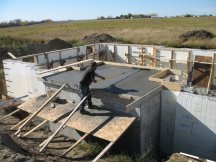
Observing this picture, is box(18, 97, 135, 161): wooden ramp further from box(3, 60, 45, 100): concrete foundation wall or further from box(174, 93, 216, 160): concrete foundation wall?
box(3, 60, 45, 100): concrete foundation wall

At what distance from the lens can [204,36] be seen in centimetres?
2688

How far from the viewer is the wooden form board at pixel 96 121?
7070mm

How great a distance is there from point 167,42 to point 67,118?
809 inches

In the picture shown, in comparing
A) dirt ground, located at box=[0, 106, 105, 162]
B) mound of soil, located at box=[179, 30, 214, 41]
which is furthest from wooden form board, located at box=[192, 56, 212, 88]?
mound of soil, located at box=[179, 30, 214, 41]

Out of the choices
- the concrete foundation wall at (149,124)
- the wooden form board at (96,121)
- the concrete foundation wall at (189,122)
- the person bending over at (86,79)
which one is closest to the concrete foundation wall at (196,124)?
the concrete foundation wall at (189,122)

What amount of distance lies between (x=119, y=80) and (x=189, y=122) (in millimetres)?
2735

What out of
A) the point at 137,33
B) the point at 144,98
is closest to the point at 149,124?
the point at 144,98

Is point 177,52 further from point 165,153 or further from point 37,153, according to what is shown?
point 37,153

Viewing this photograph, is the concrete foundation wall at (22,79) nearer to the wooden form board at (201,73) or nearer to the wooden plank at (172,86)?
the wooden plank at (172,86)

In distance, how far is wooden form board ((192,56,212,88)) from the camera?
12.5m

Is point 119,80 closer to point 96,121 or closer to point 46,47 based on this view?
point 96,121

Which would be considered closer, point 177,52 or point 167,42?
point 177,52

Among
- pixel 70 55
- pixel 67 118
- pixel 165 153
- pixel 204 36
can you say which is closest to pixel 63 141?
pixel 67 118

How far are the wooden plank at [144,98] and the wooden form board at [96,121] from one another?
522 millimetres
